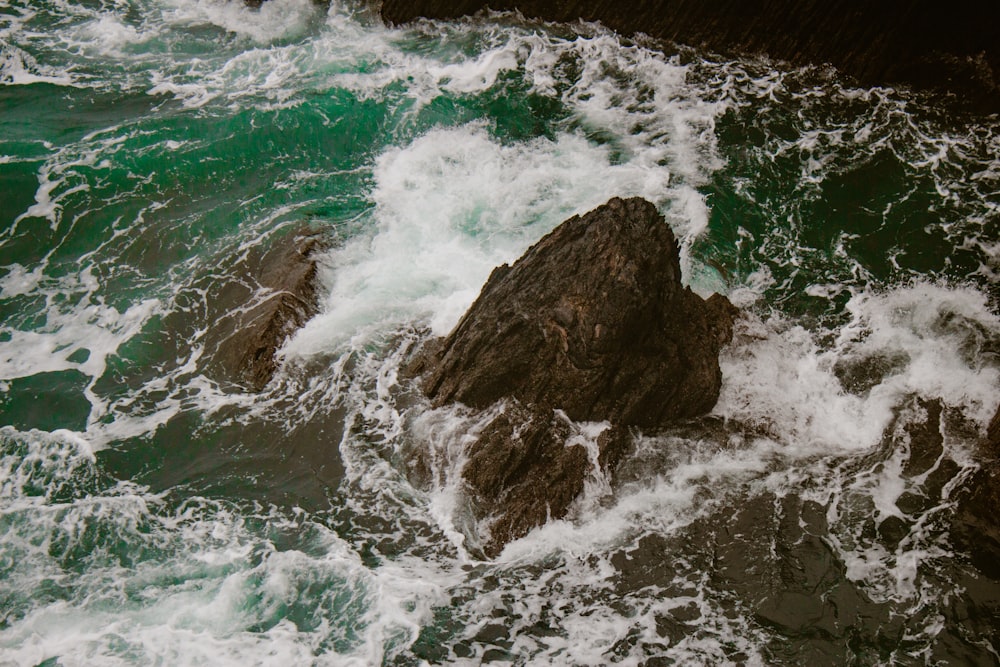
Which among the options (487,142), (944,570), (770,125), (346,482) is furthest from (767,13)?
(346,482)

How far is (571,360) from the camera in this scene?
31.8 feet

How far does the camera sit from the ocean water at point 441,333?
844 centimetres

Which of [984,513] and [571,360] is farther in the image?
[571,360]

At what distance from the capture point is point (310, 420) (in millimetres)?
10281

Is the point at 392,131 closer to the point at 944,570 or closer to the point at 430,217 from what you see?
the point at 430,217

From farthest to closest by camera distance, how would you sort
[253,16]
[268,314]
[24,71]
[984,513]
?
[253,16], [24,71], [268,314], [984,513]

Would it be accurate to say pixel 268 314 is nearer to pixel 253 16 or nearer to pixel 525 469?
pixel 525 469

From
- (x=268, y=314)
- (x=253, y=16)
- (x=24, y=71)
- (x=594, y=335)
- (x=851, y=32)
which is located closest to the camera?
(x=594, y=335)

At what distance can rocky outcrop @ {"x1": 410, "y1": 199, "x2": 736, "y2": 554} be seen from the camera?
937cm

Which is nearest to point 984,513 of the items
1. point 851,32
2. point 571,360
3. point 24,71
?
point 571,360

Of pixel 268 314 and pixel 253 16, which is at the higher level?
pixel 253 16

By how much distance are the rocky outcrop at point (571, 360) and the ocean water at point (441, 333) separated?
421 millimetres

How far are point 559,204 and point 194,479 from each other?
295 inches

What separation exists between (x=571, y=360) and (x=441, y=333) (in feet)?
7.72
